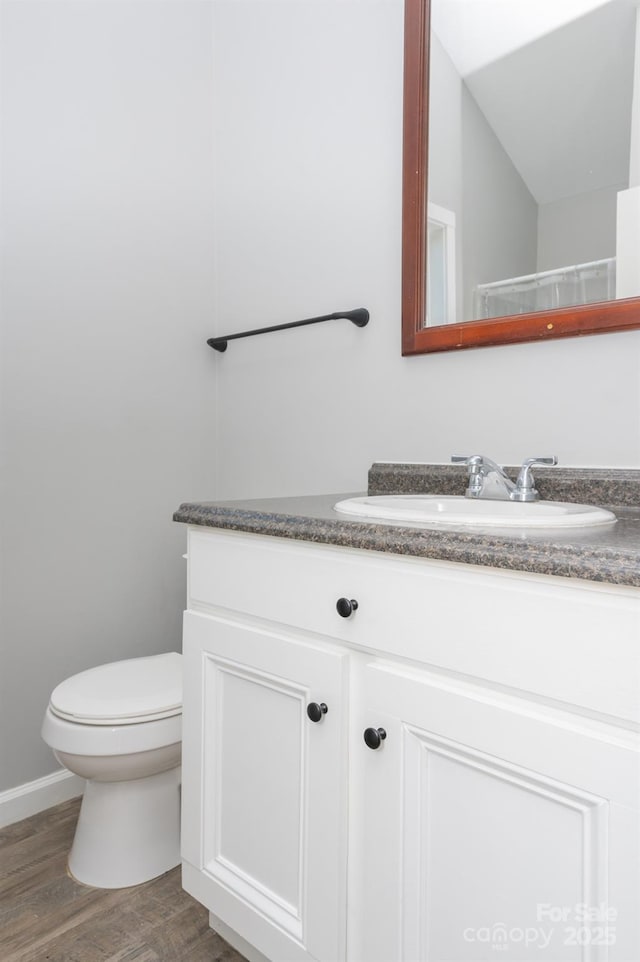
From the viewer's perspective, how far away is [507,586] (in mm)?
735

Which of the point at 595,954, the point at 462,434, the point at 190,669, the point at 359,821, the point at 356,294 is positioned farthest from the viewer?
the point at 356,294

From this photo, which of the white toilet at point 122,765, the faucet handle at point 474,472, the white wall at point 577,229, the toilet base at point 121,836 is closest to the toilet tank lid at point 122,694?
the white toilet at point 122,765

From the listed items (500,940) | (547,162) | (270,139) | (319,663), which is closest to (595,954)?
(500,940)

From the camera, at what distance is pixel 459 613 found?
0.78m

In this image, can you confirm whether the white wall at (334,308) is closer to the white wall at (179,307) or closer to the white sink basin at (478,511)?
the white wall at (179,307)

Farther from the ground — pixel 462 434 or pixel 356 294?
pixel 356 294

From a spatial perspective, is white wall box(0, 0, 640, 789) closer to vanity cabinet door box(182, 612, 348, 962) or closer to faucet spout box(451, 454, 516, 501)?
faucet spout box(451, 454, 516, 501)

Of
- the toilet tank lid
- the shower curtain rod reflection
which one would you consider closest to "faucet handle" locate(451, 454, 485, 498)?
the shower curtain rod reflection

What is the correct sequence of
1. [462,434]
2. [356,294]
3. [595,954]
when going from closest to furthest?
1. [595,954]
2. [462,434]
3. [356,294]

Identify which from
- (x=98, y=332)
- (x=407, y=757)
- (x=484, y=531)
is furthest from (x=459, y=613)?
(x=98, y=332)

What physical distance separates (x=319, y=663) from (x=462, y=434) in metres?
0.68

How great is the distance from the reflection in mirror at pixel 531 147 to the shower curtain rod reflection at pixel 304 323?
0.20 metres

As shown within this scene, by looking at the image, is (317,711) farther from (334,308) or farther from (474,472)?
(334,308)

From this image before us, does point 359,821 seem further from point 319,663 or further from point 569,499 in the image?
point 569,499
